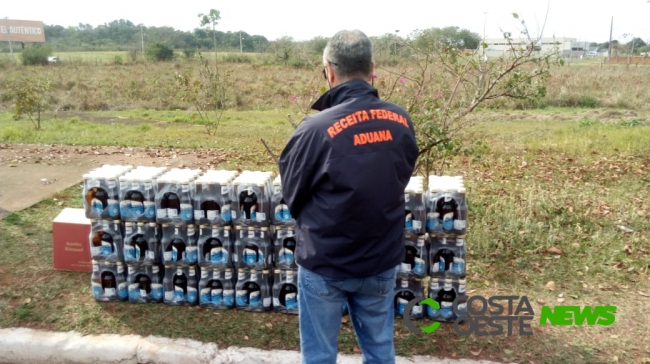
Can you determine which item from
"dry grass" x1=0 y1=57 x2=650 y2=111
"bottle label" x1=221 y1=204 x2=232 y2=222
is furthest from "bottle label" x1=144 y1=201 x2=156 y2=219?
"dry grass" x1=0 y1=57 x2=650 y2=111

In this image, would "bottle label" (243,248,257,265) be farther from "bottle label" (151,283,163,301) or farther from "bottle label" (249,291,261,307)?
"bottle label" (151,283,163,301)

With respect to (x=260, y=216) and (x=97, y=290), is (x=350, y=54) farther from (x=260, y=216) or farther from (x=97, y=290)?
(x=97, y=290)

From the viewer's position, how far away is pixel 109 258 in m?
4.30

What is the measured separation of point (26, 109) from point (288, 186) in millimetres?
14638

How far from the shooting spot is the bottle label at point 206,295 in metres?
4.27

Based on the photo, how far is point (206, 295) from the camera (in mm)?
4273

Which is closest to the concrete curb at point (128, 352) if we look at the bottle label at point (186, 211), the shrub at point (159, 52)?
the bottle label at point (186, 211)

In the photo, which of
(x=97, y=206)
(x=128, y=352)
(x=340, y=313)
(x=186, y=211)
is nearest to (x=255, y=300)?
(x=186, y=211)

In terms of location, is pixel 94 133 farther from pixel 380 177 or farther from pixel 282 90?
pixel 282 90

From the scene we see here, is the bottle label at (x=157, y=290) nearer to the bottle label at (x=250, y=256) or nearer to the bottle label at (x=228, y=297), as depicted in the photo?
the bottle label at (x=228, y=297)

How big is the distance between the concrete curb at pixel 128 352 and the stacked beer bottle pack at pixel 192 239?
0.51 m

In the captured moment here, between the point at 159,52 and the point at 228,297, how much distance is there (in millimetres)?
39520

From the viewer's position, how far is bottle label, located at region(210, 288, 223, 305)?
4.26 meters

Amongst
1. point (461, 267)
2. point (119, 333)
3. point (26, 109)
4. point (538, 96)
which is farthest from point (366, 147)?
point (26, 109)
